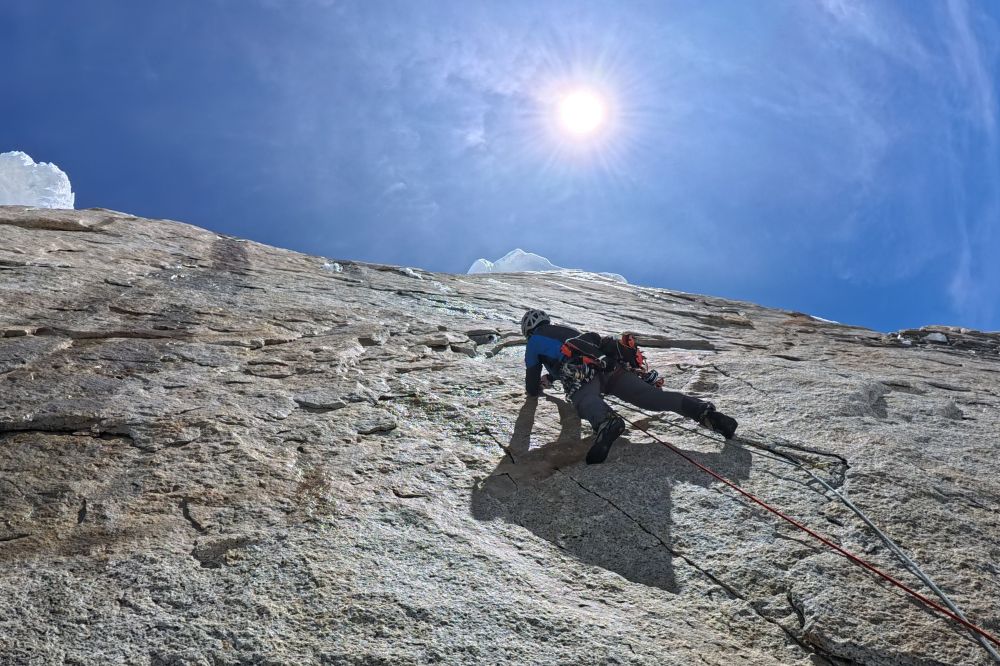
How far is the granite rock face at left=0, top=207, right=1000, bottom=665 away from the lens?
10.2ft

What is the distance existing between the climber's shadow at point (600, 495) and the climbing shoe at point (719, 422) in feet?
0.45

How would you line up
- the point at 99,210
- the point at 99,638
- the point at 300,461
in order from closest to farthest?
the point at 99,638 → the point at 300,461 → the point at 99,210

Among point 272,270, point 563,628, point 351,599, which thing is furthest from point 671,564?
point 272,270

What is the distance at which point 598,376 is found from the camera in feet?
20.4

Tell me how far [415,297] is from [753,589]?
8812 millimetres

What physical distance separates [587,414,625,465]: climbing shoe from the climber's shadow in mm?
74

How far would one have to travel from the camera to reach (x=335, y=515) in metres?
3.98

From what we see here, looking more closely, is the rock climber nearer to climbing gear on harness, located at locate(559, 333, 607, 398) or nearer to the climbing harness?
climbing gear on harness, located at locate(559, 333, 607, 398)

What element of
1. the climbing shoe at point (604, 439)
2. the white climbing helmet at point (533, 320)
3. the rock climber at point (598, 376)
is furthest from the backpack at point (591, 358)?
the climbing shoe at point (604, 439)

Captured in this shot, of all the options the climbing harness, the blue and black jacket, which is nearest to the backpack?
the blue and black jacket

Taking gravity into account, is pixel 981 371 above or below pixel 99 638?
above

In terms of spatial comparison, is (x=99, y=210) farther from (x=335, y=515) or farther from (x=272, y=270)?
(x=335, y=515)

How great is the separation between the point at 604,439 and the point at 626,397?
1.12 m

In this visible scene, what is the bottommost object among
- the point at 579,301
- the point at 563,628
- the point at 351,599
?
the point at 351,599
